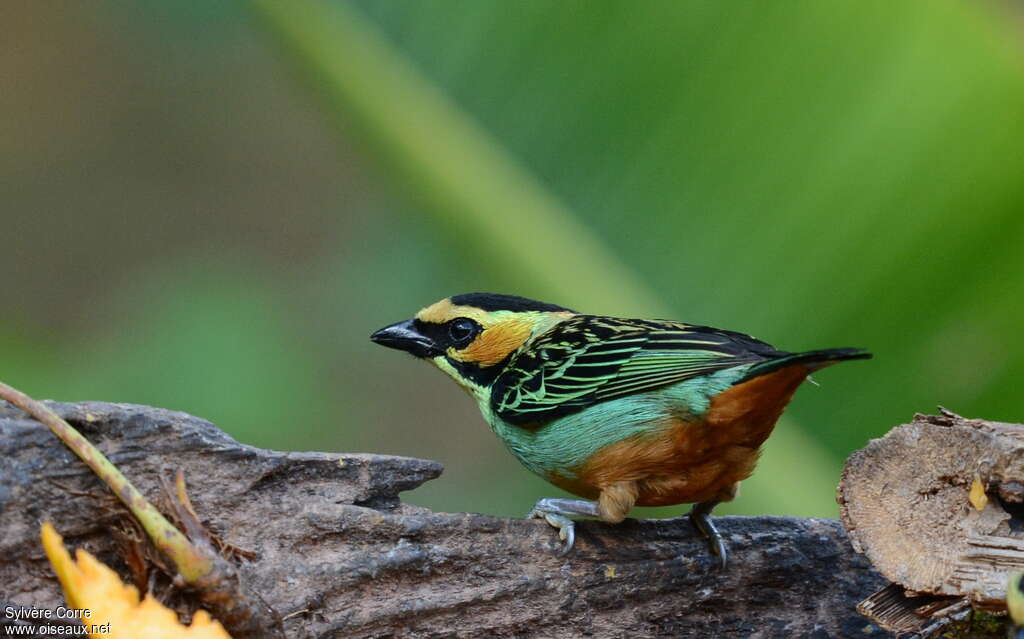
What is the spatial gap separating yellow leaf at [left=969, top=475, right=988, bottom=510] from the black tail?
332mm

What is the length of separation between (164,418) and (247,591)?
0.41 meters

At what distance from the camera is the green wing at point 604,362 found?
2580mm

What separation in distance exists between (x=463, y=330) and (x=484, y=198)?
64cm

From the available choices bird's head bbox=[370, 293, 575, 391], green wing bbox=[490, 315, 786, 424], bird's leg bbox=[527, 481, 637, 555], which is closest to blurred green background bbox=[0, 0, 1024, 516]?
bird's head bbox=[370, 293, 575, 391]

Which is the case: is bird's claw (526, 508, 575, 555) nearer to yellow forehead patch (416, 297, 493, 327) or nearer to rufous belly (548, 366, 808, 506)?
rufous belly (548, 366, 808, 506)

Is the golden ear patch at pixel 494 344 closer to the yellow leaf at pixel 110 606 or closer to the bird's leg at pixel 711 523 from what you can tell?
the bird's leg at pixel 711 523

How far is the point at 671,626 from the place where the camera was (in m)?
2.56

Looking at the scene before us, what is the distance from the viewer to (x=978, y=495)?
216 centimetres

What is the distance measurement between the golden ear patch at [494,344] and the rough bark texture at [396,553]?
661 mm

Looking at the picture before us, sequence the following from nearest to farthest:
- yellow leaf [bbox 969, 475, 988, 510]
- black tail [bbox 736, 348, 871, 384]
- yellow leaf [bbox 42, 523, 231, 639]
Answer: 1. yellow leaf [bbox 42, 523, 231, 639]
2. black tail [bbox 736, 348, 871, 384]
3. yellow leaf [bbox 969, 475, 988, 510]

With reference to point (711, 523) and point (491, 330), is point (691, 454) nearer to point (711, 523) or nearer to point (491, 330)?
point (711, 523)

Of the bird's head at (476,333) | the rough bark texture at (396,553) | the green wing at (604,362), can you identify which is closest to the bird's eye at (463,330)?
the bird's head at (476,333)

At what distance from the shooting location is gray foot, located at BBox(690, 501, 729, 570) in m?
2.62

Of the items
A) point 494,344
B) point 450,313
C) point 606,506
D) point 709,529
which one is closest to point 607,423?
point 606,506
